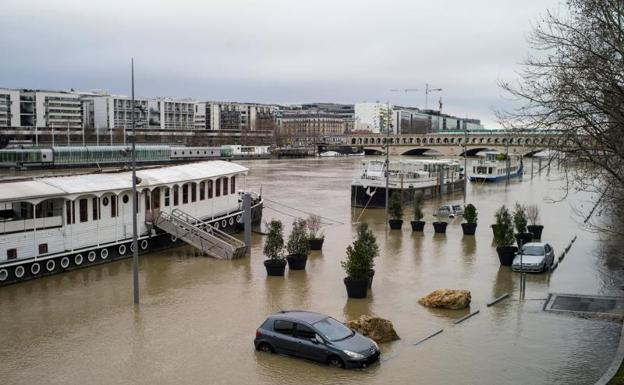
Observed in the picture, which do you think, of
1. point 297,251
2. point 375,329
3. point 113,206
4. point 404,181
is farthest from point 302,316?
point 404,181

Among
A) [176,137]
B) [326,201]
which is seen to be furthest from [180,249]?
[176,137]

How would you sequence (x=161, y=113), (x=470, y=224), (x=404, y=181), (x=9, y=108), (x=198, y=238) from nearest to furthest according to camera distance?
(x=198, y=238) → (x=470, y=224) → (x=404, y=181) → (x=9, y=108) → (x=161, y=113)

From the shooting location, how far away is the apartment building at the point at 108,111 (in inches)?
7057

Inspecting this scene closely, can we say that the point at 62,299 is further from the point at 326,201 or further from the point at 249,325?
the point at 326,201

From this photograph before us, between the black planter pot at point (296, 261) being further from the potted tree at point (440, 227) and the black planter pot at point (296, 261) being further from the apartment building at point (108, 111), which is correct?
the apartment building at point (108, 111)

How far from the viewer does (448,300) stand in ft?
60.3

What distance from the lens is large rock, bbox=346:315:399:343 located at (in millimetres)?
15227

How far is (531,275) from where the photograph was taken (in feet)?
76.0

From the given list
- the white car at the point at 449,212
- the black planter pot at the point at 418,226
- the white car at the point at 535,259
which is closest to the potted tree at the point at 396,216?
the black planter pot at the point at 418,226

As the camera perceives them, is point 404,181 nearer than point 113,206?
No

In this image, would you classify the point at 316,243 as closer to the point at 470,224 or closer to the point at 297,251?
the point at 297,251

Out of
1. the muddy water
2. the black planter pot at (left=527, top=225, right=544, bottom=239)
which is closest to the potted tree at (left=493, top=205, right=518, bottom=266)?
the muddy water

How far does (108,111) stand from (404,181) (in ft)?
474

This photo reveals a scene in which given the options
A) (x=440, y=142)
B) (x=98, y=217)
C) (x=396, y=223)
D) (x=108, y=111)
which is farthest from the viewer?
(x=108, y=111)
